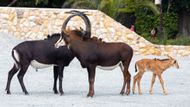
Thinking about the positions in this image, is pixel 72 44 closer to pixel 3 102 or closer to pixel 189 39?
pixel 3 102

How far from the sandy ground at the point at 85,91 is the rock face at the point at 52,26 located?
3.73 m

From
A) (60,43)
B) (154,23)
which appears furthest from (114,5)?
(60,43)

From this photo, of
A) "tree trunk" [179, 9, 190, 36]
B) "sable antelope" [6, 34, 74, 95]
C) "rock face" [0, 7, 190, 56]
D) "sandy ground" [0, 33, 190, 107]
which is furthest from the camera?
"tree trunk" [179, 9, 190, 36]

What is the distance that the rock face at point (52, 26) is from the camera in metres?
28.0

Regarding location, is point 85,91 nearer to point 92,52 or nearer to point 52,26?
point 92,52

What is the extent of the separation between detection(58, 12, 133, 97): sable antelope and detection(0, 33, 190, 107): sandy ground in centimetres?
68

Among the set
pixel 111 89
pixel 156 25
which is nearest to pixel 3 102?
pixel 111 89

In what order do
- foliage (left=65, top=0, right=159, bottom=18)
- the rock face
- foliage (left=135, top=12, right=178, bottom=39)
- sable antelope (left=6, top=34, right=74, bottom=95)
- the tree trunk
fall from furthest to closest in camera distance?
the tree trunk → foliage (left=135, top=12, right=178, bottom=39) → foliage (left=65, top=0, right=159, bottom=18) → the rock face → sable antelope (left=6, top=34, right=74, bottom=95)

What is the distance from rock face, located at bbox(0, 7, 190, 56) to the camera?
2805 cm

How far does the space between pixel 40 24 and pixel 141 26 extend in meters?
11.5

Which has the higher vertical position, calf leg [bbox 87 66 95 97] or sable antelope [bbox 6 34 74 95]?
sable antelope [bbox 6 34 74 95]

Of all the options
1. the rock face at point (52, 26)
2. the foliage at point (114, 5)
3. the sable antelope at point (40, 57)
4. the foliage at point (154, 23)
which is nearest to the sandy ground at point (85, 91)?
the sable antelope at point (40, 57)

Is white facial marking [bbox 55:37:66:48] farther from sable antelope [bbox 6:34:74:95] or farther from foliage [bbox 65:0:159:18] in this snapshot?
foliage [bbox 65:0:159:18]

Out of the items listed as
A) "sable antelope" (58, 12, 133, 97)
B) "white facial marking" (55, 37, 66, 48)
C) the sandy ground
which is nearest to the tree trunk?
the sandy ground
